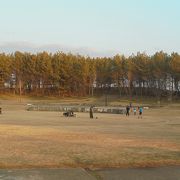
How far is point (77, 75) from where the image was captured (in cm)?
12900

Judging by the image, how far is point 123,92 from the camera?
130625mm

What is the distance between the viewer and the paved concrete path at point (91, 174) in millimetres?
8305

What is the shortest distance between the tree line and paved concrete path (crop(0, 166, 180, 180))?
11298 centimetres

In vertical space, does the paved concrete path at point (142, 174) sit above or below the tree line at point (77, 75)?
below

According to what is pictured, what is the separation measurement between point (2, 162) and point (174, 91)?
374 feet

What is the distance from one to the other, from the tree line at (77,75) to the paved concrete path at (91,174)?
11298 centimetres

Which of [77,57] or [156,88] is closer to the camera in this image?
[156,88]

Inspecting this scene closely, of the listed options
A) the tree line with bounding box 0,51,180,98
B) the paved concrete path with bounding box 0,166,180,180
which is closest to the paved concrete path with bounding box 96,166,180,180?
the paved concrete path with bounding box 0,166,180,180

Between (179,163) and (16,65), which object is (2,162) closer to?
(179,163)

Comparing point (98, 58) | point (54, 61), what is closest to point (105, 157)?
point (54, 61)

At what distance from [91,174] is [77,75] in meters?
120

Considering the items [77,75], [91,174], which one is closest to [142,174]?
[91,174]

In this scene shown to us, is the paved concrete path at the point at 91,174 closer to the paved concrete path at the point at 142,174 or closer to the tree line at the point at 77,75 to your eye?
the paved concrete path at the point at 142,174

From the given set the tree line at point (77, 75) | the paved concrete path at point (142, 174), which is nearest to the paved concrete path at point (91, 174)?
the paved concrete path at point (142, 174)
